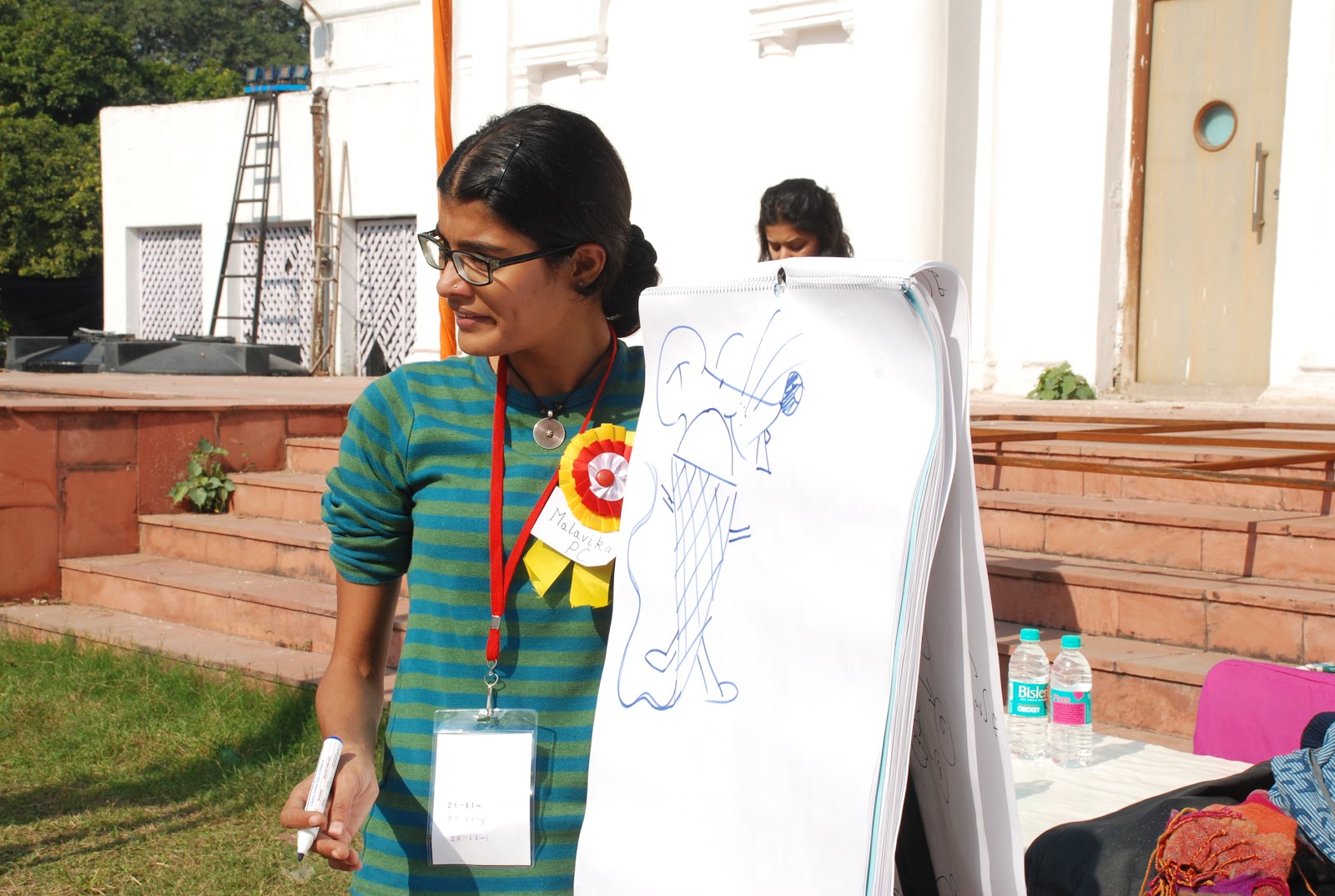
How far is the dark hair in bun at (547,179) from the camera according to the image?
1588 millimetres

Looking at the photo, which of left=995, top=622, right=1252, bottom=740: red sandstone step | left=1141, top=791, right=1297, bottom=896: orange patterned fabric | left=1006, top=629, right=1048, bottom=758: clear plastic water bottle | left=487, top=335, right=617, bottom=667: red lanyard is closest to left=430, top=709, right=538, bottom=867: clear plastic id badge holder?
left=487, top=335, right=617, bottom=667: red lanyard

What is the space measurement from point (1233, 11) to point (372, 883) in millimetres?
8481

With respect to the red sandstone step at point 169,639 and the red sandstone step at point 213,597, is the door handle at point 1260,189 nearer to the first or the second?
the red sandstone step at point 213,597

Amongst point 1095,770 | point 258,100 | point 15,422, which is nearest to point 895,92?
point 15,422

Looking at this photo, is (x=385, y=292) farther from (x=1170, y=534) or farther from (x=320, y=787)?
(x=320, y=787)

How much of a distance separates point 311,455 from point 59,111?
2268 centimetres

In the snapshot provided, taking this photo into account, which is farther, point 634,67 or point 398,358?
point 398,358

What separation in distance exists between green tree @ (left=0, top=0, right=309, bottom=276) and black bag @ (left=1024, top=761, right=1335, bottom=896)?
2285 cm

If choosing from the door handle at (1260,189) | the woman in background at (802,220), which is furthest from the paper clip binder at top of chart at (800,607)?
the door handle at (1260,189)

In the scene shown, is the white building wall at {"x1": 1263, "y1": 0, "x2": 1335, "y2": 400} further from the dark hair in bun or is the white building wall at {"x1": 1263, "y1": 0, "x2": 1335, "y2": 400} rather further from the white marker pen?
the white marker pen

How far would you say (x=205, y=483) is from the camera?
22.4 feet

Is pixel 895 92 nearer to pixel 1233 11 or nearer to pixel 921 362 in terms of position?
pixel 1233 11

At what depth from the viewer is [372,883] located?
5.30ft

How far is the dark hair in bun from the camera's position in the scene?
5.21 feet
